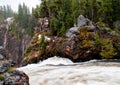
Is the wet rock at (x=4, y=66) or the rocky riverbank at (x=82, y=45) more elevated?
the wet rock at (x=4, y=66)

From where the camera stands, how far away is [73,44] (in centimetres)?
4916

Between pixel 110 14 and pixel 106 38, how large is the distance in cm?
1336

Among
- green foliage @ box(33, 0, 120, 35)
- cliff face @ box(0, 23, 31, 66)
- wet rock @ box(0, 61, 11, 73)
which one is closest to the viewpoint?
wet rock @ box(0, 61, 11, 73)

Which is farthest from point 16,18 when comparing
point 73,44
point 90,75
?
point 90,75

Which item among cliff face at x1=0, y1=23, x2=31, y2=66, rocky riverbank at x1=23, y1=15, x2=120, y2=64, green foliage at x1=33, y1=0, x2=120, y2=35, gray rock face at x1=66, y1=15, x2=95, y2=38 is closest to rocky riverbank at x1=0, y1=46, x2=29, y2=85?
rocky riverbank at x1=23, y1=15, x2=120, y2=64

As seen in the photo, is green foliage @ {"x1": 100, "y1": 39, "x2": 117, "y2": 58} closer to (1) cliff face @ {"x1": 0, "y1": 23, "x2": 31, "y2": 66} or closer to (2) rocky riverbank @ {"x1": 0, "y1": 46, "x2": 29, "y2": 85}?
(2) rocky riverbank @ {"x1": 0, "y1": 46, "x2": 29, "y2": 85}

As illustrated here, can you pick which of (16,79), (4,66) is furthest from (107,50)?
(16,79)

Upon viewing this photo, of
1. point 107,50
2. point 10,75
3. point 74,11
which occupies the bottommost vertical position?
point 107,50

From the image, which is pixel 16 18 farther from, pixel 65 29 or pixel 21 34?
pixel 65 29

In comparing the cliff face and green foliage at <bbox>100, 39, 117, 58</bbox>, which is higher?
green foliage at <bbox>100, 39, 117, 58</bbox>

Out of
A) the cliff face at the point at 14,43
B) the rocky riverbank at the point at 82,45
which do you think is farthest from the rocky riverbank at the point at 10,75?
the cliff face at the point at 14,43

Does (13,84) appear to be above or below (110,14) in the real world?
below

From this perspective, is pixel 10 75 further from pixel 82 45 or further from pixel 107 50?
pixel 82 45

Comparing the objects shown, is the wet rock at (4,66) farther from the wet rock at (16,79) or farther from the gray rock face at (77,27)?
the gray rock face at (77,27)
